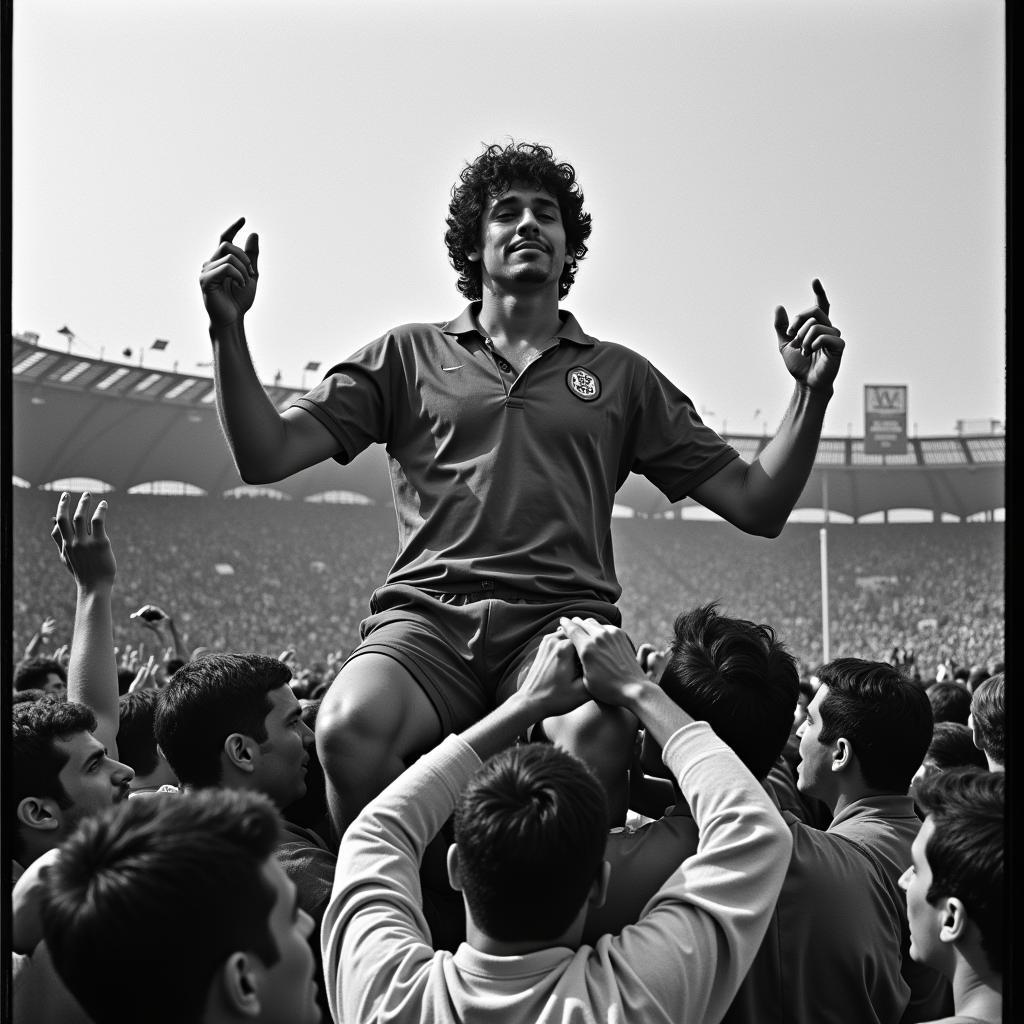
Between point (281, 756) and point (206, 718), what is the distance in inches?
7.4

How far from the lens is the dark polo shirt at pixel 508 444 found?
2.68m

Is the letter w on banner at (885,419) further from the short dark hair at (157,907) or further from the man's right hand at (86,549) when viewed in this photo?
the short dark hair at (157,907)

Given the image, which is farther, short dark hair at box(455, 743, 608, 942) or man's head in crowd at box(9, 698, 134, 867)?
man's head in crowd at box(9, 698, 134, 867)

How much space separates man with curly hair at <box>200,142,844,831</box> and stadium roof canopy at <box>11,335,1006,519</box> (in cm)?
2092

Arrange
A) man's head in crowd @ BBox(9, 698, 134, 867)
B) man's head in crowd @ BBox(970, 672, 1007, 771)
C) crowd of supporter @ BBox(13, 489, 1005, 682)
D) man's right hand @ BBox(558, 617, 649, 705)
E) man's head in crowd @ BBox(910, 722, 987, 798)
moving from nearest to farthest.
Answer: man's right hand @ BBox(558, 617, 649, 705)
man's head in crowd @ BBox(9, 698, 134, 867)
man's head in crowd @ BBox(970, 672, 1007, 771)
man's head in crowd @ BBox(910, 722, 987, 798)
crowd of supporter @ BBox(13, 489, 1005, 682)

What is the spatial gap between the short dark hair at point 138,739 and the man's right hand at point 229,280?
6.02 feet

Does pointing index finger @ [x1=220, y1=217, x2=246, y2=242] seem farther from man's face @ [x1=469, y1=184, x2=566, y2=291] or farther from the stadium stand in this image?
the stadium stand

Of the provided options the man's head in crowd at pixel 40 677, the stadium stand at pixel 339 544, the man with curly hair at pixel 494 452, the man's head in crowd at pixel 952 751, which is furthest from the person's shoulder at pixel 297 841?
the stadium stand at pixel 339 544

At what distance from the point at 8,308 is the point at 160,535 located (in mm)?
31606

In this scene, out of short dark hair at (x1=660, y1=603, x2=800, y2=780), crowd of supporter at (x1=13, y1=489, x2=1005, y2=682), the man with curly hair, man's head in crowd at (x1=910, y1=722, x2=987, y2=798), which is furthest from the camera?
crowd of supporter at (x1=13, y1=489, x2=1005, y2=682)

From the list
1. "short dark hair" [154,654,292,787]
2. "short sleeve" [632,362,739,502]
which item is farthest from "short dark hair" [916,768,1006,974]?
"short dark hair" [154,654,292,787]

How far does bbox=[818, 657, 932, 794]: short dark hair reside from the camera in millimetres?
2826

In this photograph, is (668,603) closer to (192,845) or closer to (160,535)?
(160,535)

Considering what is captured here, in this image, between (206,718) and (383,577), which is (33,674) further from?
(383,577)
